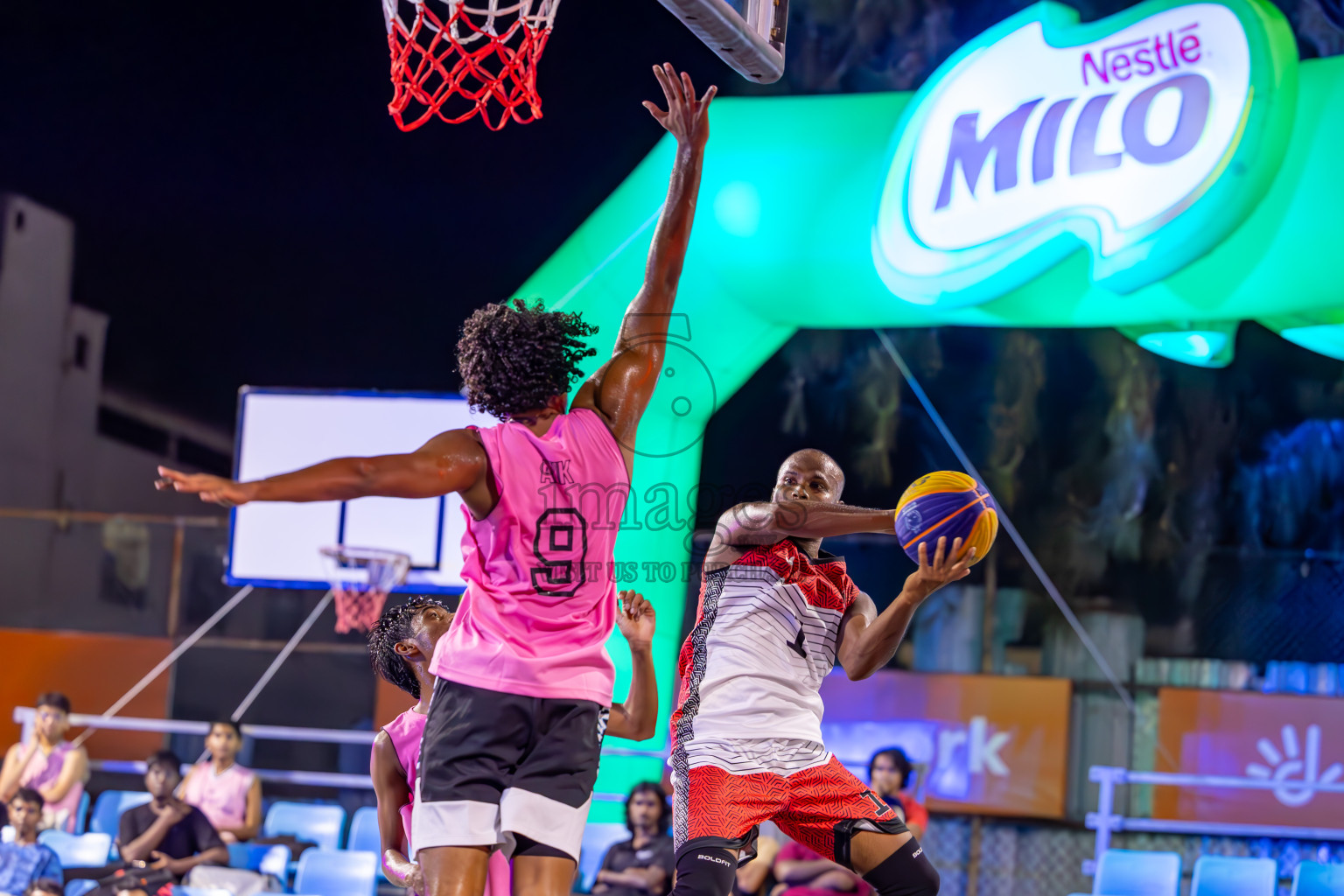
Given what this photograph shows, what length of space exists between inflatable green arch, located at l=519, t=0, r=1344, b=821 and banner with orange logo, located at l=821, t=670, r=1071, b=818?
1293 mm

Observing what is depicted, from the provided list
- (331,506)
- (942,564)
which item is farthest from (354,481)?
(331,506)

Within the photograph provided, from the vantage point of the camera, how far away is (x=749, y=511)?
12.7 feet

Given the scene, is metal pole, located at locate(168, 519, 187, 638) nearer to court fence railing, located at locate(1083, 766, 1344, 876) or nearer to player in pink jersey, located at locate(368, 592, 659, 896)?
player in pink jersey, located at locate(368, 592, 659, 896)

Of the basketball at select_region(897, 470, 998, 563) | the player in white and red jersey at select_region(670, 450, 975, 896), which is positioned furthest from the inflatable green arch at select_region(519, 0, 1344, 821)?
the basketball at select_region(897, 470, 998, 563)

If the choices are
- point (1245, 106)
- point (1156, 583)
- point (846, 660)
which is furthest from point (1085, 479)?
point (846, 660)

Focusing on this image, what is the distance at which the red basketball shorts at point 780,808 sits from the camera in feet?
12.1

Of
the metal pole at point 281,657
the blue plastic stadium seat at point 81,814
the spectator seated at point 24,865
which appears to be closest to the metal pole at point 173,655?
the metal pole at point 281,657

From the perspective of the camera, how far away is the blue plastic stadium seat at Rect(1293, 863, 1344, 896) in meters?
6.68

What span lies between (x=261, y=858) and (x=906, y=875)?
493 centimetres

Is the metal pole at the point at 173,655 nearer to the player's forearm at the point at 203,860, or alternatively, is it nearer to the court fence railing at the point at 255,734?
the court fence railing at the point at 255,734

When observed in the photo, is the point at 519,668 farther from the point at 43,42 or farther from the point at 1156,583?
the point at 43,42

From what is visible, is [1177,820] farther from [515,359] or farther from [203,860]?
[515,359]

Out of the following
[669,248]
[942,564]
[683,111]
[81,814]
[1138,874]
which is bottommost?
[81,814]

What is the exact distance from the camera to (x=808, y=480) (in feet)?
12.9
